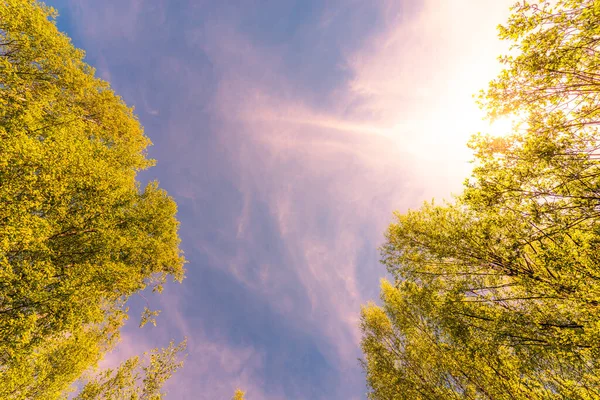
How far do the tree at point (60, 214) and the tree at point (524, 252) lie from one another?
14574 millimetres

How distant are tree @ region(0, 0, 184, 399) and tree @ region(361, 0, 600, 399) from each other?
1457cm

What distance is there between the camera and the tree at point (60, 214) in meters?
7.19

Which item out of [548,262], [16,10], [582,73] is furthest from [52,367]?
[582,73]

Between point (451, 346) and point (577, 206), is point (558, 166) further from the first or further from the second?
point (451, 346)

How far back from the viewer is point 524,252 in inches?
317

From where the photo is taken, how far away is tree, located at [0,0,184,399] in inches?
283

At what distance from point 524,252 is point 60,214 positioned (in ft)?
59.1

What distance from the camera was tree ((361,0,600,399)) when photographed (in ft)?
18.7

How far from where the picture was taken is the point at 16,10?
30.9ft

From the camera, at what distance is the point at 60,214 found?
8266mm

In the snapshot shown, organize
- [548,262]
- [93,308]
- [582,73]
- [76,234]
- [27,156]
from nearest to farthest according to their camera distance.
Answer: [582,73] → [548,262] → [27,156] → [93,308] → [76,234]

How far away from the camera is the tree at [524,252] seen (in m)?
5.70

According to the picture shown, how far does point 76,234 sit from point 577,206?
60.7 feet

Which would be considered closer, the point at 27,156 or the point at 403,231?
the point at 27,156
